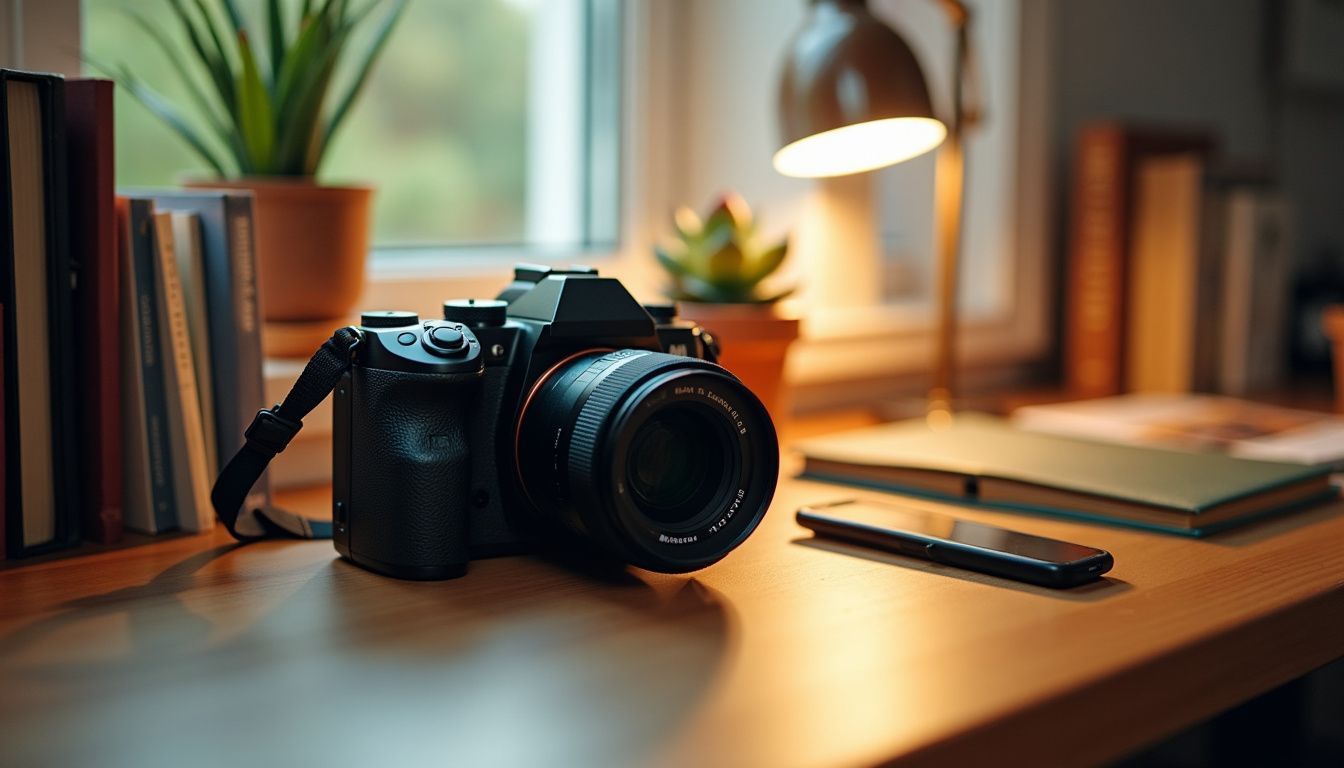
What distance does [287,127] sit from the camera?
97cm

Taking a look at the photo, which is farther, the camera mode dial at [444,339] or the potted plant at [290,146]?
the potted plant at [290,146]

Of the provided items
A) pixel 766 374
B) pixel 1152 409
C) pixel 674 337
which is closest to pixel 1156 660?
pixel 674 337

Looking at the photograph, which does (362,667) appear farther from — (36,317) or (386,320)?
(36,317)

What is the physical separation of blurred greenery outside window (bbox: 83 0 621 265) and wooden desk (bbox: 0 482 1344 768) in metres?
0.71

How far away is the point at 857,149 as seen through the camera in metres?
1.13

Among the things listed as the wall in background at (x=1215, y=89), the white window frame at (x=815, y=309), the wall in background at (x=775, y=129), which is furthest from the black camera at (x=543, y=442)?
the wall in background at (x=1215, y=89)

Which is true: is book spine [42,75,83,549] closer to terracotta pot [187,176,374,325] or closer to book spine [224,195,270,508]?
book spine [224,195,270,508]

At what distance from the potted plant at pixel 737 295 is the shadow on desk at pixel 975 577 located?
0.27 m

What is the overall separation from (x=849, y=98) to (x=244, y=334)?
495mm

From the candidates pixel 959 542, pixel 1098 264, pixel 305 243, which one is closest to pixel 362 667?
pixel 959 542

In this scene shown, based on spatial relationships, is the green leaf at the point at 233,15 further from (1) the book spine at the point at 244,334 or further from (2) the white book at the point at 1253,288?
(2) the white book at the point at 1253,288

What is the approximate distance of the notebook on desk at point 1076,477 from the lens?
2.73 ft

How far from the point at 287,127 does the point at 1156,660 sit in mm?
692

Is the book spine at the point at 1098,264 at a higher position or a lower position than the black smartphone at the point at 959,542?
higher
